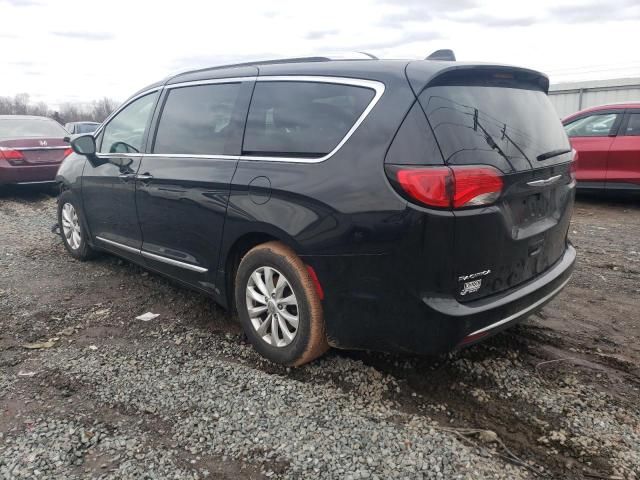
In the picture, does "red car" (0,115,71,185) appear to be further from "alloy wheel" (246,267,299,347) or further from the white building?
the white building

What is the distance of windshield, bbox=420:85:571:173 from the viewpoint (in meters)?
2.52

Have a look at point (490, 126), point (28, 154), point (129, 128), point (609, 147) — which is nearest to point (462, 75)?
point (490, 126)

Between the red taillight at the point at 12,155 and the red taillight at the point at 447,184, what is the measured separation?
333 inches

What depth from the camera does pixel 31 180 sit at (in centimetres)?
908

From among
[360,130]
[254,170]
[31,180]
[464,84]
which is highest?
[464,84]

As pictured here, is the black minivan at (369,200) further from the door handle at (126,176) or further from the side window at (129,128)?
the side window at (129,128)

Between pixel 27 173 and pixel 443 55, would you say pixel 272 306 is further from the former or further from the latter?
pixel 27 173

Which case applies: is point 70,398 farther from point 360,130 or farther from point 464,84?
point 464,84

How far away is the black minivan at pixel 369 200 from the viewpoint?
8.25 feet

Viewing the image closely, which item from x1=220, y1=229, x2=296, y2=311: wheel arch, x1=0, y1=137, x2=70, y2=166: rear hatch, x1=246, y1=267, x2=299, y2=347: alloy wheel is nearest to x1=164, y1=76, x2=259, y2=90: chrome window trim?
x1=220, y1=229, x2=296, y2=311: wheel arch

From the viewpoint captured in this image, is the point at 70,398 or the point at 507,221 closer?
the point at 507,221

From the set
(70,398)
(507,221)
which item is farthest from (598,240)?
(70,398)

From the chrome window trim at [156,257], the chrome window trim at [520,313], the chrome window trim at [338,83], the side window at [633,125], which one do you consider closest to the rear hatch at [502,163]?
the chrome window trim at [520,313]

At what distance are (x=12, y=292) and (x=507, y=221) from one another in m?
4.23
